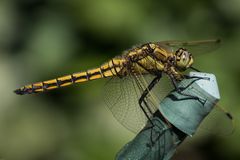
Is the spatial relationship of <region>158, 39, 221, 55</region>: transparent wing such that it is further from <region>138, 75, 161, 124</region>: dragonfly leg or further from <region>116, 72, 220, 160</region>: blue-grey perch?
<region>116, 72, 220, 160</region>: blue-grey perch

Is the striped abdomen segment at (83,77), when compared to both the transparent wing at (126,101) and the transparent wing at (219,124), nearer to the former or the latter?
the transparent wing at (126,101)

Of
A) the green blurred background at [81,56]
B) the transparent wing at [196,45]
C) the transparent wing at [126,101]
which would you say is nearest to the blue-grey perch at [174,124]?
the transparent wing at [126,101]

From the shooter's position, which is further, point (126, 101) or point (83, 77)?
point (83, 77)

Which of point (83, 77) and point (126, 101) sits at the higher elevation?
point (83, 77)

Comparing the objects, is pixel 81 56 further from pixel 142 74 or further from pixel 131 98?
pixel 131 98

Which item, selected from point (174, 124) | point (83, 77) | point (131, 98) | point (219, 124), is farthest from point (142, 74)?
point (174, 124)

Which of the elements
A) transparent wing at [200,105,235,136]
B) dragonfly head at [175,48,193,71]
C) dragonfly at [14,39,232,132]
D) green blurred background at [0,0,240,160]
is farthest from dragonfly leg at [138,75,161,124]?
green blurred background at [0,0,240,160]
